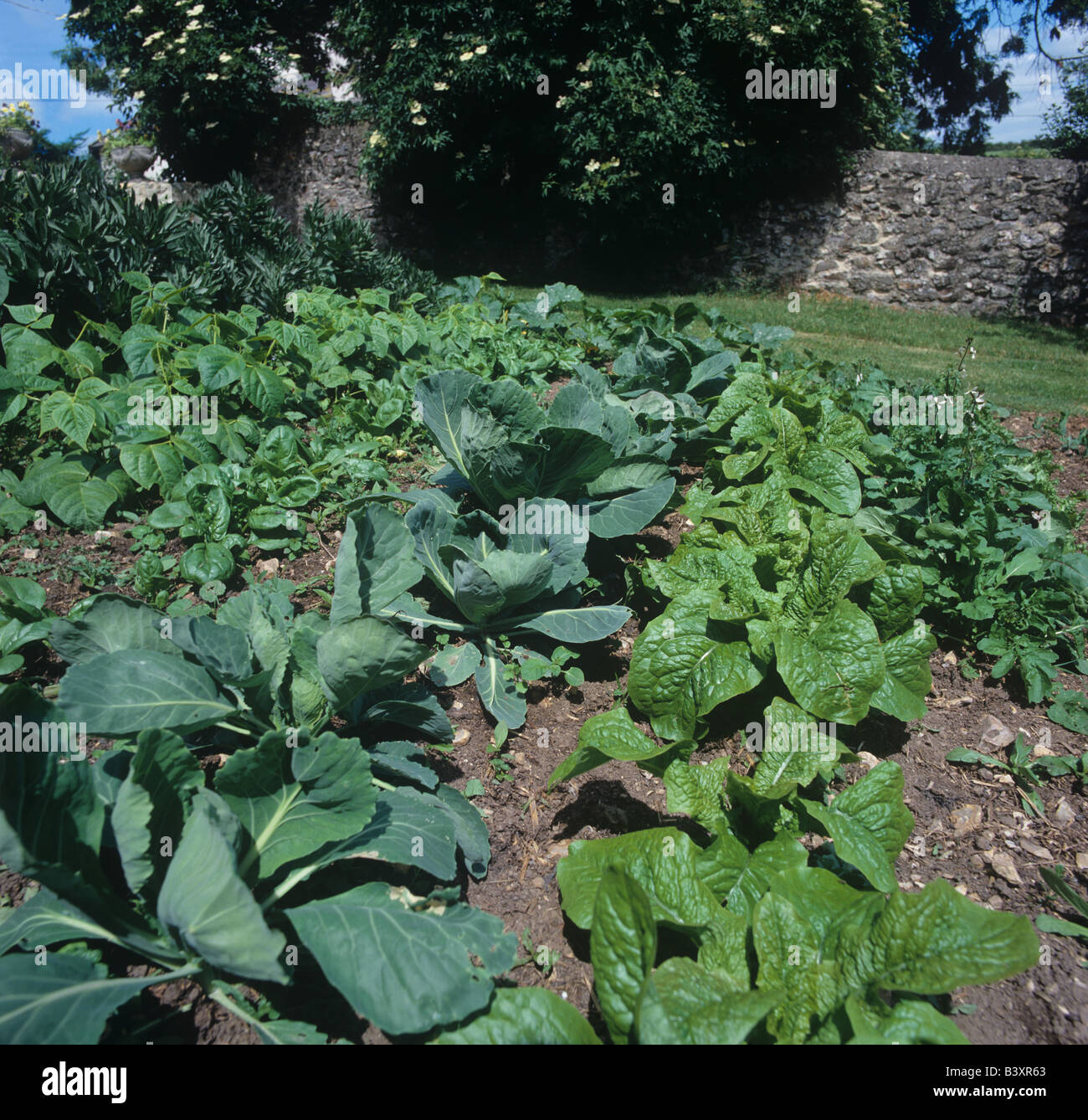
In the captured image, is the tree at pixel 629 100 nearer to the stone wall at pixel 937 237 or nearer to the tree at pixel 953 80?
the stone wall at pixel 937 237

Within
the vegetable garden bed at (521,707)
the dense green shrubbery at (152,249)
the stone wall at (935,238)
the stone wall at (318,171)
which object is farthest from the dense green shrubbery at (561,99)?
the vegetable garden bed at (521,707)

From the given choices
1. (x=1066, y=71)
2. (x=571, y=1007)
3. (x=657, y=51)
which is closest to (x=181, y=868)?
(x=571, y=1007)

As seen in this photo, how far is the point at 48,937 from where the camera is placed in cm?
142

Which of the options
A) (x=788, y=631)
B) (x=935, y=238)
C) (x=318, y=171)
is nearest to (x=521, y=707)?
(x=788, y=631)

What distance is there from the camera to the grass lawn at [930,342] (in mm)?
6590

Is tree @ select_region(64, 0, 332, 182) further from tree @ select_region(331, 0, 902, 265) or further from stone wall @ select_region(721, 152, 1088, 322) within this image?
stone wall @ select_region(721, 152, 1088, 322)

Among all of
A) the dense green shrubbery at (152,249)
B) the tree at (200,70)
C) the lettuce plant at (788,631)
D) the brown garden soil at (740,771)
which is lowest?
the brown garden soil at (740,771)

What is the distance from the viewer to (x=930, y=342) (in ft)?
27.3

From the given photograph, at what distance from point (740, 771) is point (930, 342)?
7.63m

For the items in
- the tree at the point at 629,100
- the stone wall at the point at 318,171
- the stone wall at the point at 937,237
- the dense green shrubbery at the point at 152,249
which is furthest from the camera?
the stone wall at the point at 318,171

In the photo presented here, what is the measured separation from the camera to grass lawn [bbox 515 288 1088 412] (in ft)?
21.6

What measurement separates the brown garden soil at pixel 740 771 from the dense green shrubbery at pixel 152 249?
1.80 m
